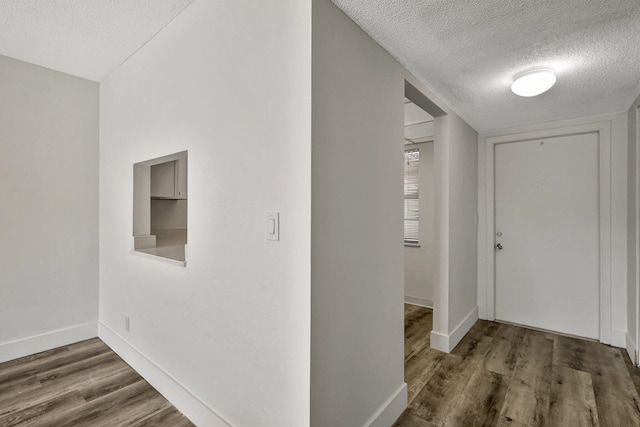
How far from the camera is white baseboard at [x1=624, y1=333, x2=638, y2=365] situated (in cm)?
258

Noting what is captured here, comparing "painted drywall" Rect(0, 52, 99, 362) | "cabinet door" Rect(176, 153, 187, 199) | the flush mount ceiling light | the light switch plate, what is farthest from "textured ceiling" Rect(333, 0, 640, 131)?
"painted drywall" Rect(0, 52, 99, 362)

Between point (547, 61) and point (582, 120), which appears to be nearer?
point (547, 61)

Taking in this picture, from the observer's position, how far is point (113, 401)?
200cm

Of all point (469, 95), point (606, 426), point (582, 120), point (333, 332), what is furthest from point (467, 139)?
point (333, 332)

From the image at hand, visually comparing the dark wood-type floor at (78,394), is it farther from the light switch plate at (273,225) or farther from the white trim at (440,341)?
the white trim at (440,341)

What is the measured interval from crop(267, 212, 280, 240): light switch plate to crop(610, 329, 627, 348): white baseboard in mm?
3525

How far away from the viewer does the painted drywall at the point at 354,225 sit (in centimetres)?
134

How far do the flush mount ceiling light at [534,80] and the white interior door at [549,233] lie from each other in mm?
1505

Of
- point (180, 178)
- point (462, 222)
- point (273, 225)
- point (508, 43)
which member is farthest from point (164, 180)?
point (508, 43)

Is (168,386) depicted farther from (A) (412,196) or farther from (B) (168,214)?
(A) (412,196)

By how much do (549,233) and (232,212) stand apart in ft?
11.1

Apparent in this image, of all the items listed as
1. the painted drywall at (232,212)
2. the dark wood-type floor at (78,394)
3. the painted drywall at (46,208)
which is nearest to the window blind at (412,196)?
the painted drywall at (232,212)

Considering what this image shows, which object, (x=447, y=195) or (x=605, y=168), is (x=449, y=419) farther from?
(x=605, y=168)

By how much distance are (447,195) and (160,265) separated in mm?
2368
